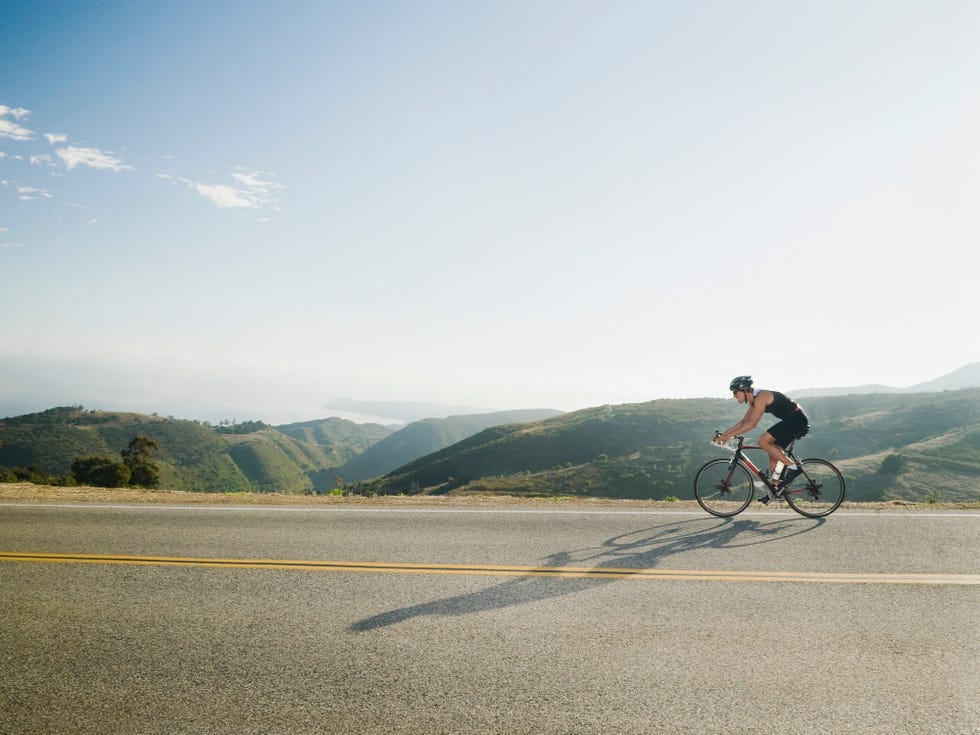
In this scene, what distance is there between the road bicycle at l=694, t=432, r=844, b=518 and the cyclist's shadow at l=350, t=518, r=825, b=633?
1.23 feet

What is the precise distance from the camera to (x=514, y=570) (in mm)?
6230

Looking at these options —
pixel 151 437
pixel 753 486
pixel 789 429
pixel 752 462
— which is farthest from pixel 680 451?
pixel 151 437

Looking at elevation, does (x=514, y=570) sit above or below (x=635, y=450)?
above

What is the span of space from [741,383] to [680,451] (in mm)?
71233

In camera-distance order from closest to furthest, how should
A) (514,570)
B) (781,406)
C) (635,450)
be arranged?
(514,570) < (781,406) < (635,450)

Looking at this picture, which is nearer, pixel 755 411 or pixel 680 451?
pixel 755 411

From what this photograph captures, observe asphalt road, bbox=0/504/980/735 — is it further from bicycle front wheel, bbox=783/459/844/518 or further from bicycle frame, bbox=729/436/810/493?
bicycle frame, bbox=729/436/810/493

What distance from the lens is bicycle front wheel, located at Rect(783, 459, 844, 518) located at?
866 centimetres

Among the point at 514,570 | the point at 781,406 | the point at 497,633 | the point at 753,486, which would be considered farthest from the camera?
the point at 753,486

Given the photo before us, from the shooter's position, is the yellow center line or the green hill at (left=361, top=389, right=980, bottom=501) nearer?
the yellow center line

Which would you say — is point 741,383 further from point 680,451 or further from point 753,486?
point 680,451

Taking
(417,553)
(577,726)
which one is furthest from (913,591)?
(417,553)

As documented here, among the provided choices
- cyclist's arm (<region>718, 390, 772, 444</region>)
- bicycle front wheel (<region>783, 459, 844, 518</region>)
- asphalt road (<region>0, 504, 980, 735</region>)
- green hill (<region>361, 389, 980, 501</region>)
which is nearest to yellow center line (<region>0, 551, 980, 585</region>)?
asphalt road (<region>0, 504, 980, 735</region>)

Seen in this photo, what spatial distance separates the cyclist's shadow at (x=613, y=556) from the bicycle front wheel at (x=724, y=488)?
1.32 feet
